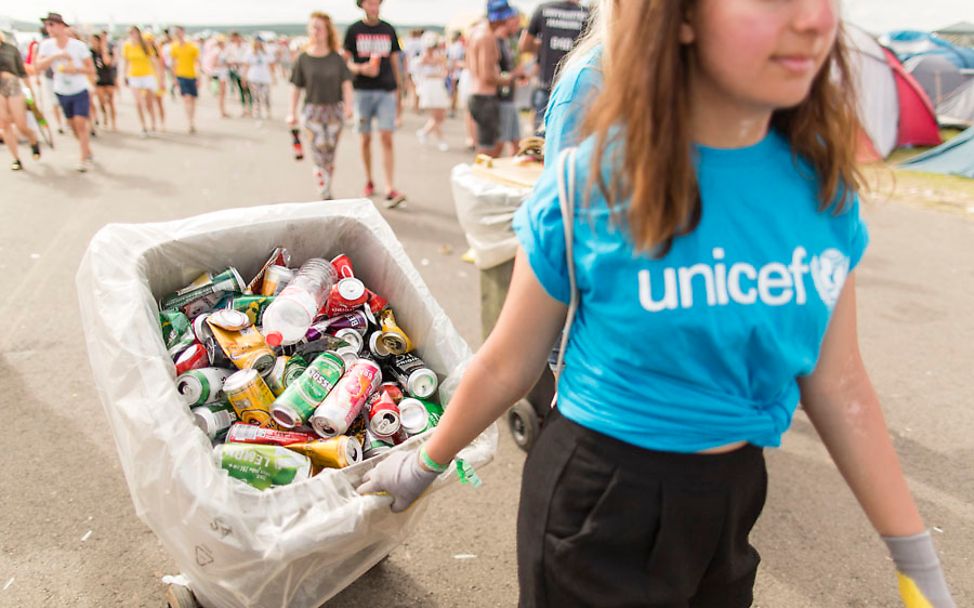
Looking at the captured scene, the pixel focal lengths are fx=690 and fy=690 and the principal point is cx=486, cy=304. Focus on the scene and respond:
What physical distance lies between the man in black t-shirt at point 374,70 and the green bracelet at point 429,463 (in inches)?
224

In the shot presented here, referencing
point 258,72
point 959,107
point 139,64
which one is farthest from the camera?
point 258,72

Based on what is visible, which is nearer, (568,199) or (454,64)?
(568,199)

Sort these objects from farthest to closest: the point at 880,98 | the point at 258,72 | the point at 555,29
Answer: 1. the point at 258,72
2. the point at 880,98
3. the point at 555,29

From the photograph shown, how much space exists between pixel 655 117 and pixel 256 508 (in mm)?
1132

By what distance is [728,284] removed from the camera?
1.03 meters

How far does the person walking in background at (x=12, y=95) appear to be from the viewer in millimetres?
7641

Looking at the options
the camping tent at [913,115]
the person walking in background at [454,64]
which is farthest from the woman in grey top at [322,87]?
the camping tent at [913,115]

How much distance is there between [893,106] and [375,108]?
7516 mm

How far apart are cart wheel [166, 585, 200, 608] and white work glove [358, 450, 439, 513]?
→ 786 mm

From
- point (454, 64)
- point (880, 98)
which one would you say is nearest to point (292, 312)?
point (880, 98)

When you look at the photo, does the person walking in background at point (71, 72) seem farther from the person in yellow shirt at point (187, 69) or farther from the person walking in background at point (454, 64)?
the person walking in background at point (454, 64)

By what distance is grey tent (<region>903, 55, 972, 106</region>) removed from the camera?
11086mm

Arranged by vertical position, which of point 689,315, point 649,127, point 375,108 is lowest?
point 375,108

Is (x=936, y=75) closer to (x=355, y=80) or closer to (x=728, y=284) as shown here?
(x=355, y=80)
